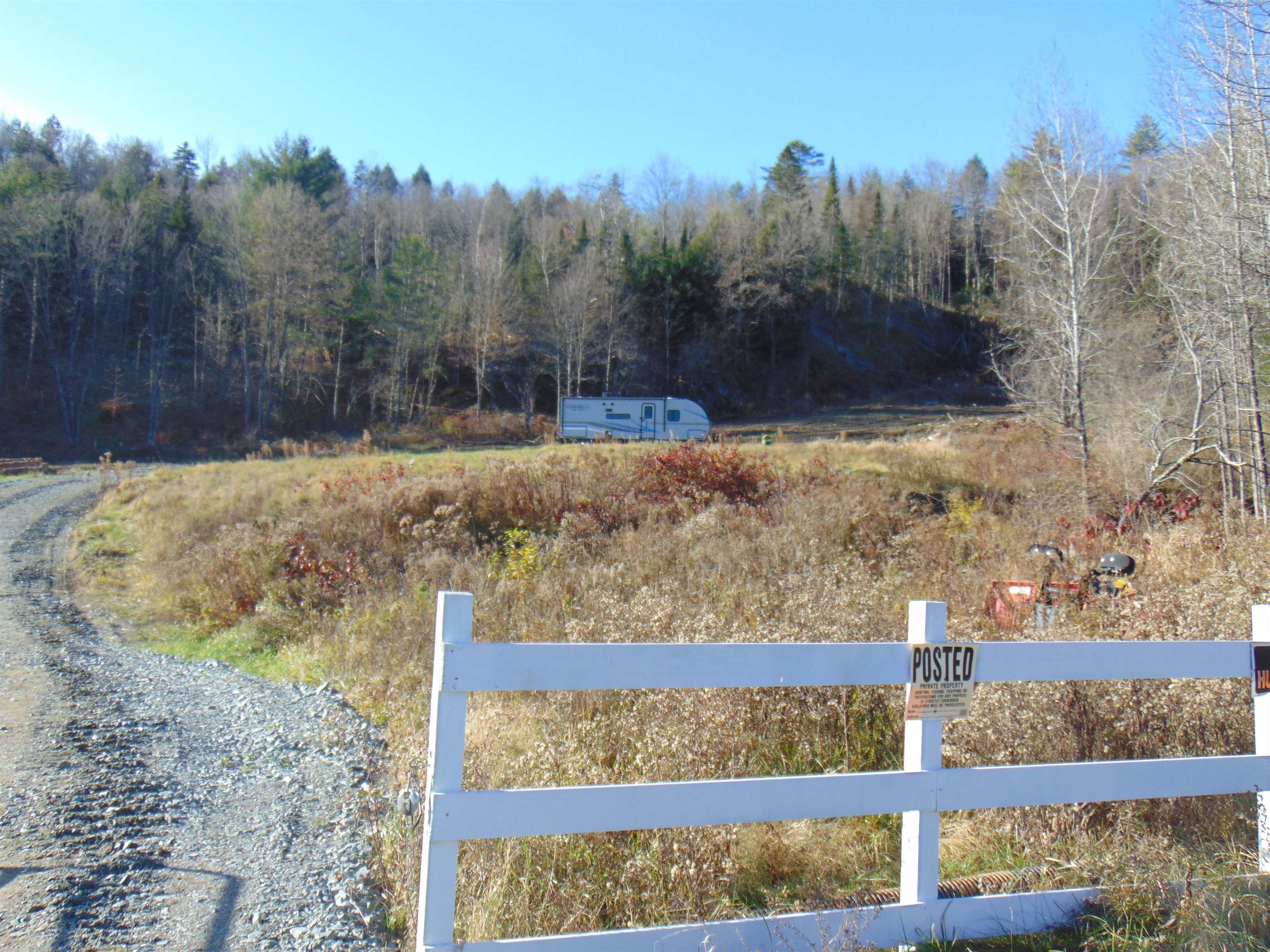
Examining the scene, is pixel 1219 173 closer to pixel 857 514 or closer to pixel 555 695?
pixel 857 514

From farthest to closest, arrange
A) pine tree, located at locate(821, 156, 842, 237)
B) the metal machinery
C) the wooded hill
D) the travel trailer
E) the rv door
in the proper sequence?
pine tree, located at locate(821, 156, 842, 237) < the wooded hill < the travel trailer < the rv door < the metal machinery

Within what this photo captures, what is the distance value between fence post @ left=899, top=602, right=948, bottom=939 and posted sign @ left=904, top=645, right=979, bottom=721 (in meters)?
0.04

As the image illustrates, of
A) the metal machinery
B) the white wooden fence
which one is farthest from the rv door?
the white wooden fence

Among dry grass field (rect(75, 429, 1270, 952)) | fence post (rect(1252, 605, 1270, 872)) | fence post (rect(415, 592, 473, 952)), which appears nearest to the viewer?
fence post (rect(415, 592, 473, 952))

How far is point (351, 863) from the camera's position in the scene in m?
4.05

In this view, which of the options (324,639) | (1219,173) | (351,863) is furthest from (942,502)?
(351,863)

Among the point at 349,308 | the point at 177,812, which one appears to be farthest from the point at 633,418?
the point at 177,812

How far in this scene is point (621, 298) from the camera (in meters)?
54.5

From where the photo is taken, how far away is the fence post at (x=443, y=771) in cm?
248

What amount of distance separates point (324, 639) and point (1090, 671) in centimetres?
768

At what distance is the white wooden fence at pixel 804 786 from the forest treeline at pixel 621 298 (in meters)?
10.3

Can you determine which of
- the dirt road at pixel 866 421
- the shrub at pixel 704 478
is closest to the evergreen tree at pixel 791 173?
the dirt road at pixel 866 421

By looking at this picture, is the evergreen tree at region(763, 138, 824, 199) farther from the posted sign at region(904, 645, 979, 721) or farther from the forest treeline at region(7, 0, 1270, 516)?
the posted sign at region(904, 645, 979, 721)

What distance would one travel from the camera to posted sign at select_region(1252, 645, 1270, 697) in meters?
3.46
